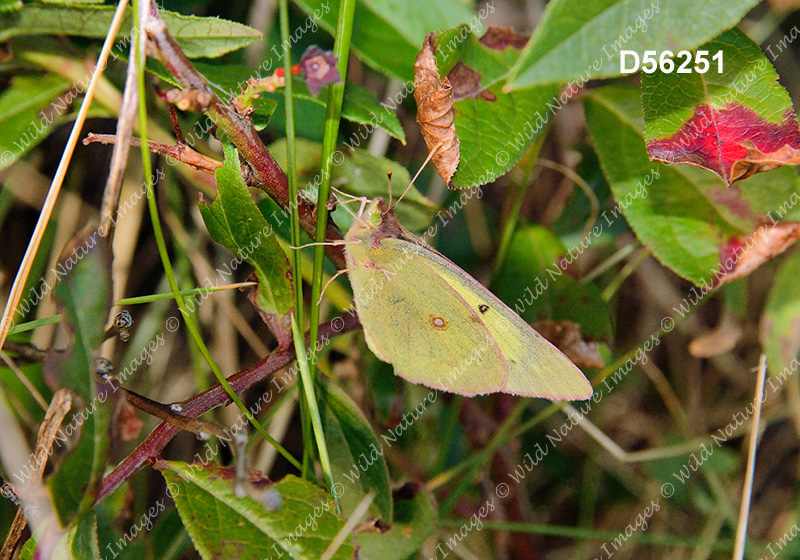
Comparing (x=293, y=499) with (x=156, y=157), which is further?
(x=156, y=157)

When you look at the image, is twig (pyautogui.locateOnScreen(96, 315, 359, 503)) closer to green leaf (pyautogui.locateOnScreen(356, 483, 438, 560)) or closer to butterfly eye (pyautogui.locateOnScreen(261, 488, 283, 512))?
butterfly eye (pyautogui.locateOnScreen(261, 488, 283, 512))

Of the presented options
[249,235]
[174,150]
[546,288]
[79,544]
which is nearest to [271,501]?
[79,544]

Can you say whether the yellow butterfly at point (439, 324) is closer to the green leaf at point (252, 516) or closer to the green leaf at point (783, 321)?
the green leaf at point (252, 516)

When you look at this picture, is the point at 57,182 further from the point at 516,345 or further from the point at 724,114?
the point at 724,114

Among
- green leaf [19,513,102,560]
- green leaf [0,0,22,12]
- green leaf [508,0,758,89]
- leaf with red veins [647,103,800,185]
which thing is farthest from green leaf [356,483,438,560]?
green leaf [0,0,22,12]

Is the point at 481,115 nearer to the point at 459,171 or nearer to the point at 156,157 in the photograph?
the point at 459,171

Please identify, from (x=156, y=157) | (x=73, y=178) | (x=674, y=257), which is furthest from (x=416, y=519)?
(x=73, y=178)

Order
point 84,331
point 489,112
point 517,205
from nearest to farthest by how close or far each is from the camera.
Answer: point 84,331
point 489,112
point 517,205
